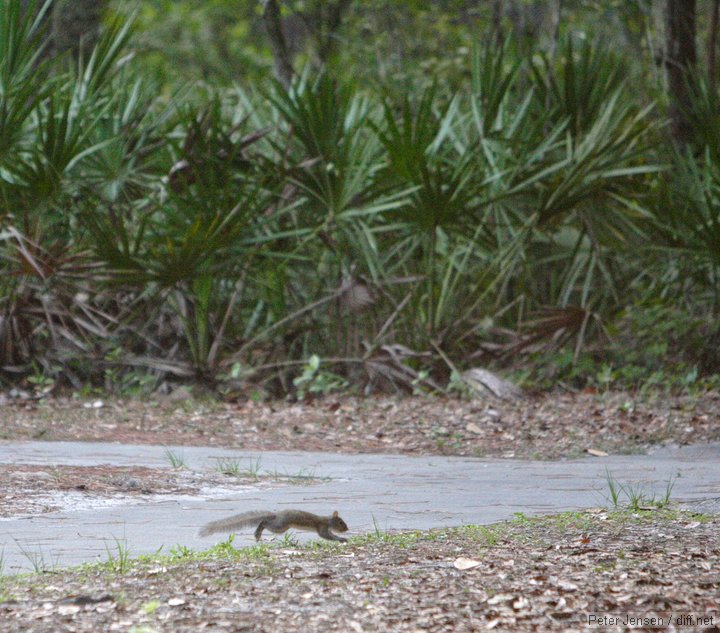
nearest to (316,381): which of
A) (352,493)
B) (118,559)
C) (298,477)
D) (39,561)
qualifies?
(298,477)

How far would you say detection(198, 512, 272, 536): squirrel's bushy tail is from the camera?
4.25 meters

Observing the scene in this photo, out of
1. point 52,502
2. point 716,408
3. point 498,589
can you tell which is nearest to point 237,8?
point 716,408

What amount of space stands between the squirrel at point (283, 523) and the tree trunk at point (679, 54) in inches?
350

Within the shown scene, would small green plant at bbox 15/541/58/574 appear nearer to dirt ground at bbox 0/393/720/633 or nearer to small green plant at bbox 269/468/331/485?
dirt ground at bbox 0/393/720/633

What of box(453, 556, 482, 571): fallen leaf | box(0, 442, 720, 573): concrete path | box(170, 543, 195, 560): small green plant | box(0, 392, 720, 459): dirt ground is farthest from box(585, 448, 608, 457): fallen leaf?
box(170, 543, 195, 560): small green plant

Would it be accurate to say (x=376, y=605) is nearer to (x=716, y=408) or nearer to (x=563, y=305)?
(x=716, y=408)

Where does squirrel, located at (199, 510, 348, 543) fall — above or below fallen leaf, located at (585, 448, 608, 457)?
above

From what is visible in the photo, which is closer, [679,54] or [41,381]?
[41,381]

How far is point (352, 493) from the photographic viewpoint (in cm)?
566

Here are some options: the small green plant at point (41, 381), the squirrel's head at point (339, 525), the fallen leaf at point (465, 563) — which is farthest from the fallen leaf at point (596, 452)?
the small green plant at point (41, 381)

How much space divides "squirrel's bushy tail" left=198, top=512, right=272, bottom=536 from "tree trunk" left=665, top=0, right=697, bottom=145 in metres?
8.99

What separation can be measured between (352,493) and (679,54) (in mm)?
8285

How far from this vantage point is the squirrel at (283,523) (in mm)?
4262

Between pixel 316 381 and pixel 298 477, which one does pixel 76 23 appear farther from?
pixel 298 477
